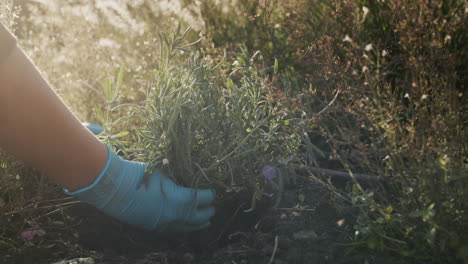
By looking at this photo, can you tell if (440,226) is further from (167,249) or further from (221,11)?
(221,11)

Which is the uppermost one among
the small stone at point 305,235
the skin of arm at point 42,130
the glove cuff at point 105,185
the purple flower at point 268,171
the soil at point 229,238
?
the skin of arm at point 42,130

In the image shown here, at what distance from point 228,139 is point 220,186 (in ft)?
0.61

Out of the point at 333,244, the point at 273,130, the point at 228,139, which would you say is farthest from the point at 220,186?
the point at 333,244

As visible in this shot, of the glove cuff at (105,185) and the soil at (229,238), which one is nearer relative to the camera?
the soil at (229,238)

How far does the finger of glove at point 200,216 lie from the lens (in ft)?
5.11

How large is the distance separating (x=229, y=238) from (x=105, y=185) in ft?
1.50

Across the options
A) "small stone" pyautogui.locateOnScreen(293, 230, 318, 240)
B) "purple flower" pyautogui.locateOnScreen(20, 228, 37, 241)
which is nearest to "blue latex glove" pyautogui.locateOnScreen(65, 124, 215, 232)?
"purple flower" pyautogui.locateOnScreen(20, 228, 37, 241)

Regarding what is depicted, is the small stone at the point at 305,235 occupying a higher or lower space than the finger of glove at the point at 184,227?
lower

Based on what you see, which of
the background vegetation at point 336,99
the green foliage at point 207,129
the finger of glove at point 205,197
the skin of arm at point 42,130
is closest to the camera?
the background vegetation at point 336,99

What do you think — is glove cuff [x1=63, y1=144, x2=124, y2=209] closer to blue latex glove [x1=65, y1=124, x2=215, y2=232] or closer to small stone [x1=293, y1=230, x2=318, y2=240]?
blue latex glove [x1=65, y1=124, x2=215, y2=232]

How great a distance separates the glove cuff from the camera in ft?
4.87

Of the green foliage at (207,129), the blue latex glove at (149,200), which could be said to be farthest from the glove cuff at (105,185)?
the green foliage at (207,129)

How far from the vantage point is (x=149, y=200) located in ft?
5.25

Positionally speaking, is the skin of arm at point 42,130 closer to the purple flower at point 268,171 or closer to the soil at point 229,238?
the soil at point 229,238
